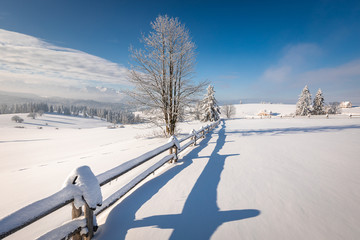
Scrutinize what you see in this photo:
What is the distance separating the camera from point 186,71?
11.9 metres

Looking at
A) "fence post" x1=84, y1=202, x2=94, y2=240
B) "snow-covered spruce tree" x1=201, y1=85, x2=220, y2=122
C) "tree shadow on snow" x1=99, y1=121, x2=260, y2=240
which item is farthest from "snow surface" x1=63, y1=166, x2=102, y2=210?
"snow-covered spruce tree" x1=201, y1=85, x2=220, y2=122

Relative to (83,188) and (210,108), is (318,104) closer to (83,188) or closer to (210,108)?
(210,108)

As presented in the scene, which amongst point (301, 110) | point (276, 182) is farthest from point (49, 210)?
point (301, 110)

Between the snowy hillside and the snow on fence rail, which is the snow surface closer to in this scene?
the snow on fence rail

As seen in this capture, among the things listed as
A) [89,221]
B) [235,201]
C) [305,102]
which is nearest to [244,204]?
[235,201]

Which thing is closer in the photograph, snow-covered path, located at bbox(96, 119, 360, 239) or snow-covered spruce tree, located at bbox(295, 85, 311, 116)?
snow-covered path, located at bbox(96, 119, 360, 239)

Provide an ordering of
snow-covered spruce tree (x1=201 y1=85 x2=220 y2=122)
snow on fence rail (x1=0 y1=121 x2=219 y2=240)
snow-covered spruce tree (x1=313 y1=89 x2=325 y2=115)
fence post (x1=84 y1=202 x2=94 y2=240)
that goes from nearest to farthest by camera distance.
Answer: snow on fence rail (x1=0 y1=121 x2=219 y2=240), fence post (x1=84 y1=202 x2=94 y2=240), snow-covered spruce tree (x1=201 y1=85 x2=220 y2=122), snow-covered spruce tree (x1=313 y1=89 x2=325 y2=115)

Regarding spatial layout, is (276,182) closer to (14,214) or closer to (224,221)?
(224,221)

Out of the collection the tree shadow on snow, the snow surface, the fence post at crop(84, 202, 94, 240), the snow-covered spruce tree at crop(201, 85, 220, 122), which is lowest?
the tree shadow on snow

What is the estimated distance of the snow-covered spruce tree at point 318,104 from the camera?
45.5 meters

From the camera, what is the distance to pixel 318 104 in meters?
45.8

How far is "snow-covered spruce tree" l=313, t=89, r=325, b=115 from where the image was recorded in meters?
Result: 45.5

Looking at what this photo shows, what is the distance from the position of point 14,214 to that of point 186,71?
1169 centimetres

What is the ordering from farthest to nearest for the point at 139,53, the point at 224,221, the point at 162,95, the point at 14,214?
the point at 162,95
the point at 139,53
the point at 224,221
the point at 14,214
